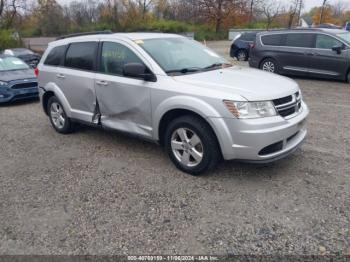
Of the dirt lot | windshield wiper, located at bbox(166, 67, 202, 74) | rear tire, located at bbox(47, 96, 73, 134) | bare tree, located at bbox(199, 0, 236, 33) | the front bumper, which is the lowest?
the dirt lot

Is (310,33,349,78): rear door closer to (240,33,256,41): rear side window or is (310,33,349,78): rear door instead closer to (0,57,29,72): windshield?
(240,33,256,41): rear side window

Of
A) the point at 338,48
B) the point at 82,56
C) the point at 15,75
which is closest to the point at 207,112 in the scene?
the point at 82,56

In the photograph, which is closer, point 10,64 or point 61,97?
point 61,97

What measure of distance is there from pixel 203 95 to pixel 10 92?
6842 mm

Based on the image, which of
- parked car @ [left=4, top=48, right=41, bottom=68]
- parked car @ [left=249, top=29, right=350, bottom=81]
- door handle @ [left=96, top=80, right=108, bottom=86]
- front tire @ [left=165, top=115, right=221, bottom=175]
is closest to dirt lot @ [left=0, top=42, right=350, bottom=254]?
front tire @ [left=165, top=115, right=221, bottom=175]

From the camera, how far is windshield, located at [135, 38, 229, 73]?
4281 millimetres

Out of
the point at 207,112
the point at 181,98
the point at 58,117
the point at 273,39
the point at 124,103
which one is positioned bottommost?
the point at 58,117

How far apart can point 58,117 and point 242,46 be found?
13.1m

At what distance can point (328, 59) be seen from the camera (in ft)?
32.0

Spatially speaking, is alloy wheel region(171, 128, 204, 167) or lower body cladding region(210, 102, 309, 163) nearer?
lower body cladding region(210, 102, 309, 163)

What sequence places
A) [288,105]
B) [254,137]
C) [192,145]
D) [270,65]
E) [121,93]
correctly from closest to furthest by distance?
[254,137]
[288,105]
[192,145]
[121,93]
[270,65]

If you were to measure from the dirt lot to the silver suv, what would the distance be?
16.3 inches

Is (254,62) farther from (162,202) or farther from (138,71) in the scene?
(162,202)

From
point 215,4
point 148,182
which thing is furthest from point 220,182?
point 215,4
